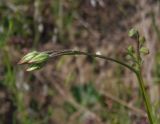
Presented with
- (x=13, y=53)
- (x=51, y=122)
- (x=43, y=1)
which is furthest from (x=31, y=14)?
(x=51, y=122)

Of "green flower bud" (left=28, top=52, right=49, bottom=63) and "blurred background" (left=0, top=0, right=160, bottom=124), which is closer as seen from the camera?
"green flower bud" (left=28, top=52, right=49, bottom=63)

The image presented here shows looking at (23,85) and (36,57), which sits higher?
(36,57)

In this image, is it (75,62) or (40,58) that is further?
(75,62)

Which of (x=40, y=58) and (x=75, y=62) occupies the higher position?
(x=40, y=58)

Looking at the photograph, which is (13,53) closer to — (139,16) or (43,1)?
(43,1)
